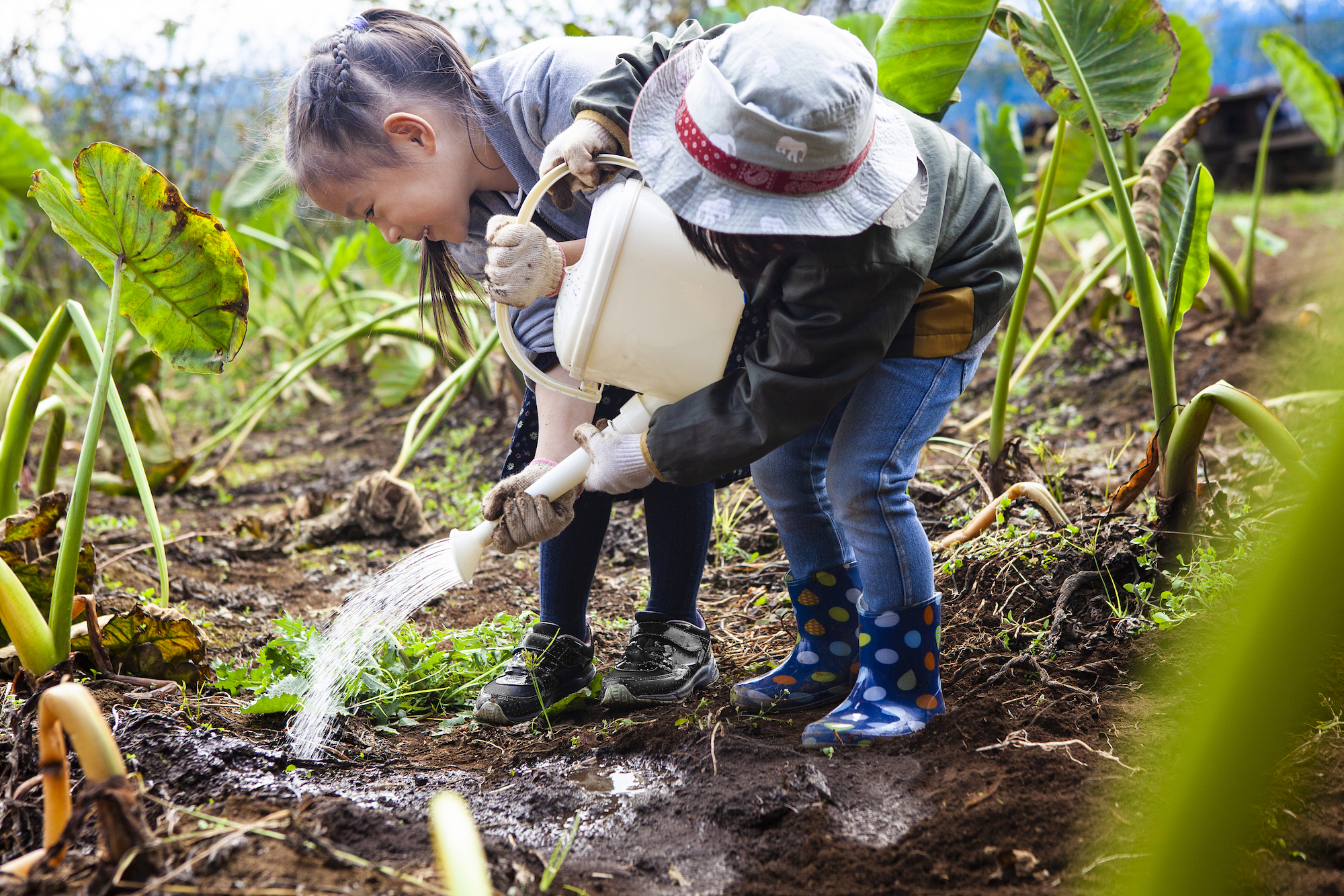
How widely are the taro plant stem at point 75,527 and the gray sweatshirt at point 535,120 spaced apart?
519 mm

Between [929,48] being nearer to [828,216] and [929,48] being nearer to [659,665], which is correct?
[828,216]

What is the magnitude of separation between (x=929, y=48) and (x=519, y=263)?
1.13 meters

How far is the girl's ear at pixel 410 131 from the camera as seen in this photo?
3.94ft

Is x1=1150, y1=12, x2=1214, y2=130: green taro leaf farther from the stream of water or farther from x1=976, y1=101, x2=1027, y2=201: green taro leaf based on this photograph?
the stream of water

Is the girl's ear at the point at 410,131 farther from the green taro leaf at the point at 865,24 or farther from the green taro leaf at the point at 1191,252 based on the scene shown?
the green taro leaf at the point at 865,24

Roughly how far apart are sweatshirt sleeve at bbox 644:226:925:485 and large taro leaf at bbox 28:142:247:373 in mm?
874

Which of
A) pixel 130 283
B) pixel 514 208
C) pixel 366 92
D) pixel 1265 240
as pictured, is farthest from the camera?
pixel 1265 240

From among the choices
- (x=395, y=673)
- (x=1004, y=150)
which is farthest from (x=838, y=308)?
(x=1004, y=150)

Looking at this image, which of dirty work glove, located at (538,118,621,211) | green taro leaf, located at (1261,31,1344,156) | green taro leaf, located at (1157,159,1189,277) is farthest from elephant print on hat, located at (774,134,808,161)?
green taro leaf, located at (1261,31,1344,156)

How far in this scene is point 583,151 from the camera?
1022mm

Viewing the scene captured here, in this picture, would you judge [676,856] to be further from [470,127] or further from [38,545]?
[38,545]

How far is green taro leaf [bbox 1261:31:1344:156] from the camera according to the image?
2.94 meters

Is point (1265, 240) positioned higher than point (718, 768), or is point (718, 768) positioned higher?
point (1265, 240)

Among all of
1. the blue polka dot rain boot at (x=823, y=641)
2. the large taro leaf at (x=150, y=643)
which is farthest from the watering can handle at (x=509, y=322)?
the large taro leaf at (x=150, y=643)
